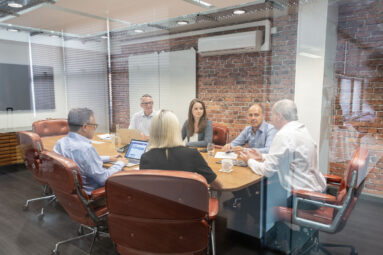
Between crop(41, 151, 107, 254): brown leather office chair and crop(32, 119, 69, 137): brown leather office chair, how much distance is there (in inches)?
60.3

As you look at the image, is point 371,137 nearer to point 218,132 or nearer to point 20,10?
point 218,132

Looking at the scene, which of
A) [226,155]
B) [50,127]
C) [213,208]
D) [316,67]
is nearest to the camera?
[316,67]

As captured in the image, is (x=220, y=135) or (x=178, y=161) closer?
(x=178, y=161)

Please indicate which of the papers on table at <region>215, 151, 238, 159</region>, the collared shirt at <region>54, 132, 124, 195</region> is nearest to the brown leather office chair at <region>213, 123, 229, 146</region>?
the papers on table at <region>215, 151, 238, 159</region>

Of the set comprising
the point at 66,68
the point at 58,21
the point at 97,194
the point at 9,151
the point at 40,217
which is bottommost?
the point at 40,217

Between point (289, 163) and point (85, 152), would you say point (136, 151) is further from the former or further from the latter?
point (289, 163)

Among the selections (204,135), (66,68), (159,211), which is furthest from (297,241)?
(66,68)

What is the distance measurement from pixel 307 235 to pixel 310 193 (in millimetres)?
428

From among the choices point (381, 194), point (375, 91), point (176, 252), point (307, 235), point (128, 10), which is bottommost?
point (307, 235)

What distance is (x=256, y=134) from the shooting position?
2439 millimetres

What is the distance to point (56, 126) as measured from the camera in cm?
337

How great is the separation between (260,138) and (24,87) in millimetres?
2936

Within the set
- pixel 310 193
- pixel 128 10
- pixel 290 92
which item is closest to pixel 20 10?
pixel 128 10

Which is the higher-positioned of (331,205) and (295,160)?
(295,160)
